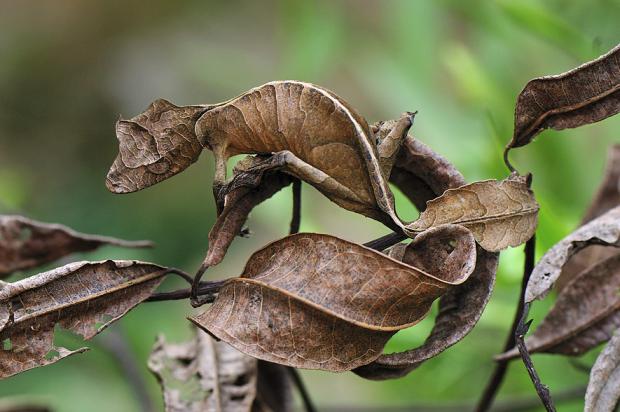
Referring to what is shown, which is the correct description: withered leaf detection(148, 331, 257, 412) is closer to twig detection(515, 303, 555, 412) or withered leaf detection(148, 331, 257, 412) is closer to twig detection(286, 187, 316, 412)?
twig detection(286, 187, 316, 412)

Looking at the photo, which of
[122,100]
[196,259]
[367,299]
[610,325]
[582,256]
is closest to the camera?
[367,299]

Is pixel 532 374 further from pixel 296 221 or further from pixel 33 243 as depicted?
pixel 33 243

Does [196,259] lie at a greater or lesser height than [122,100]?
lesser

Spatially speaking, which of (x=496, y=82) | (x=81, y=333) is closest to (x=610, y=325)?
(x=81, y=333)

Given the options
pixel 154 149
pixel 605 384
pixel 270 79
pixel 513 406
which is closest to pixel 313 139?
pixel 154 149

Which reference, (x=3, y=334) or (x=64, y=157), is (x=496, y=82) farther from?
(x=64, y=157)

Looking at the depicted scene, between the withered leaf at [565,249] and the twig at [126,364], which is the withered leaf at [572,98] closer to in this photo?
the withered leaf at [565,249]
